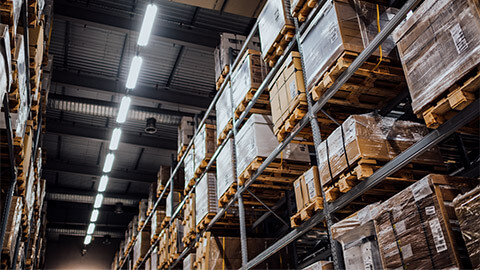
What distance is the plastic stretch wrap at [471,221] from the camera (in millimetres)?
3021

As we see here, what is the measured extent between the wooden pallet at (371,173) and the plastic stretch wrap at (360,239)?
410 millimetres

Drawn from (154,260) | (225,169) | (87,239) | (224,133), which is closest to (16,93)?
(225,169)

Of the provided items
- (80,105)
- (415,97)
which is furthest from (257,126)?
(80,105)

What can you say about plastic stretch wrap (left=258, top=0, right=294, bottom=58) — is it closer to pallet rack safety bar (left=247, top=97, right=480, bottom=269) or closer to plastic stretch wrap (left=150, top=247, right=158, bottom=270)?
pallet rack safety bar (left=247, top=97, right=480, bottom=269)

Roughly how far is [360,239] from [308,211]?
47.2 inches

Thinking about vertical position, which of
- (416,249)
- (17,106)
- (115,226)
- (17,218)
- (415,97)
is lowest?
(416,249)

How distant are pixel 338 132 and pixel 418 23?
1.46m

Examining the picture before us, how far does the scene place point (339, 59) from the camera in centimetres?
486

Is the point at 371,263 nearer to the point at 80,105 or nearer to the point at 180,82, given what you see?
the point at 180,82

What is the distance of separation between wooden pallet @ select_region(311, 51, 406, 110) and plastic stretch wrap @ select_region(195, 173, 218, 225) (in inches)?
155

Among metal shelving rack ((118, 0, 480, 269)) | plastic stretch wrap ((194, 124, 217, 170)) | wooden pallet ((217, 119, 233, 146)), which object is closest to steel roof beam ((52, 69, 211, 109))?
plastic stretch wrap ((194, 124, 217, 170))

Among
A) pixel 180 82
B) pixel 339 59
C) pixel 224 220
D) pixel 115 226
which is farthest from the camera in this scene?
pixel 115 226

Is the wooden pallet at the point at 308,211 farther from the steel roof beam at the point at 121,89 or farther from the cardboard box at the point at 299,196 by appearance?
the steel roof beam at the point at 121,89

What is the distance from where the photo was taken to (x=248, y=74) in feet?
24.0
